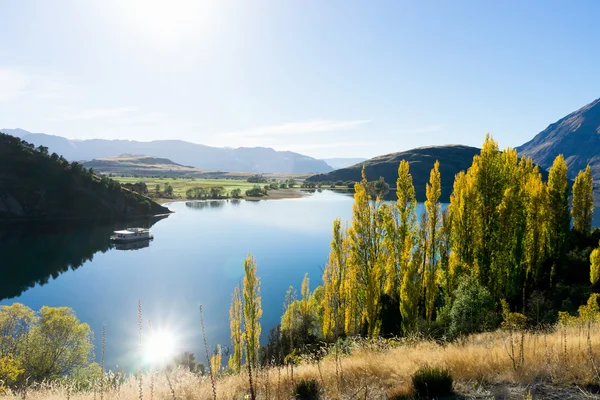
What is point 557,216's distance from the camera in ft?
141

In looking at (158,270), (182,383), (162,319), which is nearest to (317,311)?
(162,319)

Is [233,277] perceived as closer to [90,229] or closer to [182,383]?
[182,383]

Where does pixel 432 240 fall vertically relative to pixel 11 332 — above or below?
above

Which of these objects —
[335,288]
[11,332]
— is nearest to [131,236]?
[11,332]

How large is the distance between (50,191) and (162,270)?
8904 cm

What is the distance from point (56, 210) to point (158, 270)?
83.7 metres

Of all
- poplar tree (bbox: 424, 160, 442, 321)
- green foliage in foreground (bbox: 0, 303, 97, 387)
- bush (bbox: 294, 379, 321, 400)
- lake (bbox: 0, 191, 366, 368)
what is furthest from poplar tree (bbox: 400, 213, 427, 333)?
green foliage in foreground (bbox: 0, 303, 97, 387)

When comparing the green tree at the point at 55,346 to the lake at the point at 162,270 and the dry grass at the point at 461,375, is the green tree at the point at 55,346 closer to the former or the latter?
the lake at the point at 162,270

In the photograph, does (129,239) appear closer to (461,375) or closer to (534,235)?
(534,235)

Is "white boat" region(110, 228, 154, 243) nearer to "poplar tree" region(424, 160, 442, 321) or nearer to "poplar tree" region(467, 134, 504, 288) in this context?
"poplar tree" region(424, 160, 442, 321)

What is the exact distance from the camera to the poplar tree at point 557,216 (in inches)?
1650

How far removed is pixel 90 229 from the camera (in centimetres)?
12012

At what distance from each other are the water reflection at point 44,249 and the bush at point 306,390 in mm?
74242

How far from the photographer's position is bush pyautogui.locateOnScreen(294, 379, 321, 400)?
31.0ft
